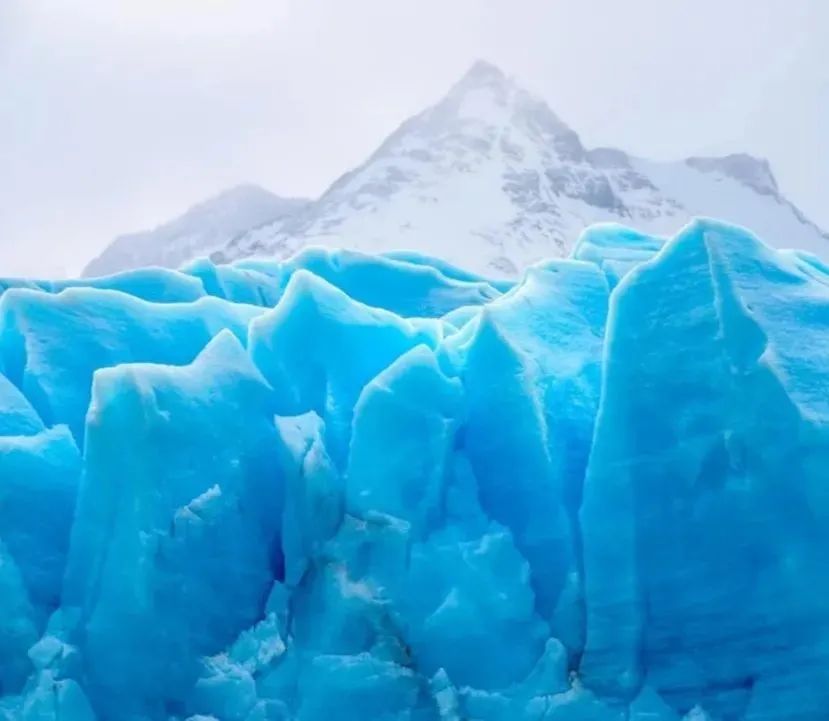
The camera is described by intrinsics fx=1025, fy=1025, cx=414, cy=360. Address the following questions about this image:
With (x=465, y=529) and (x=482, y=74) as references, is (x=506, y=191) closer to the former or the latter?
(x=482, y=74)

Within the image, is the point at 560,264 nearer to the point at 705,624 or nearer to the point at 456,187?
the point at 705,624

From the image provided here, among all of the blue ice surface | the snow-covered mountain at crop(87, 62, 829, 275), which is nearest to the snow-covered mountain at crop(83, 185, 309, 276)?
the snow-covered mountain at crop(87, 62, 829, 275)

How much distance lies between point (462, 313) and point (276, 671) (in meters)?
4.47

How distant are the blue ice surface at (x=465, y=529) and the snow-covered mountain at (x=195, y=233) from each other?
46.6 metres

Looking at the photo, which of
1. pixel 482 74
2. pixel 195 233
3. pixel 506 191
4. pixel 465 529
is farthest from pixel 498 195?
pixel 465 529

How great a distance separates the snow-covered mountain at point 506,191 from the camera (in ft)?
218

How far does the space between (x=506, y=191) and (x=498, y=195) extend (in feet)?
3.33

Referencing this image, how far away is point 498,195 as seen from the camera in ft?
240

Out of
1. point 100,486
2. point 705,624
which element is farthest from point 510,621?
point 100,486

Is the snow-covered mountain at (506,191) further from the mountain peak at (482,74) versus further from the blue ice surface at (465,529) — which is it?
the blue ice surface at (465,529)

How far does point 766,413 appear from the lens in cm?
592

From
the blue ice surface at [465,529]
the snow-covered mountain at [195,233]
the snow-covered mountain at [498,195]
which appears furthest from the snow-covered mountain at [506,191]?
the blue ice surface at [465,529]

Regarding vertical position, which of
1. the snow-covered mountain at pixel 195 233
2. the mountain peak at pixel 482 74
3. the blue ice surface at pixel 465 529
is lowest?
the snow-covered mountain at pixel 195 233

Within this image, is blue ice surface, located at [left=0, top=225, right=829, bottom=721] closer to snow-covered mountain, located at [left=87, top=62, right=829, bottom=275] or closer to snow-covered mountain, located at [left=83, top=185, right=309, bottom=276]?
snow-covered mountain, located at [left=83, top=185, right=309, bottom=276]
